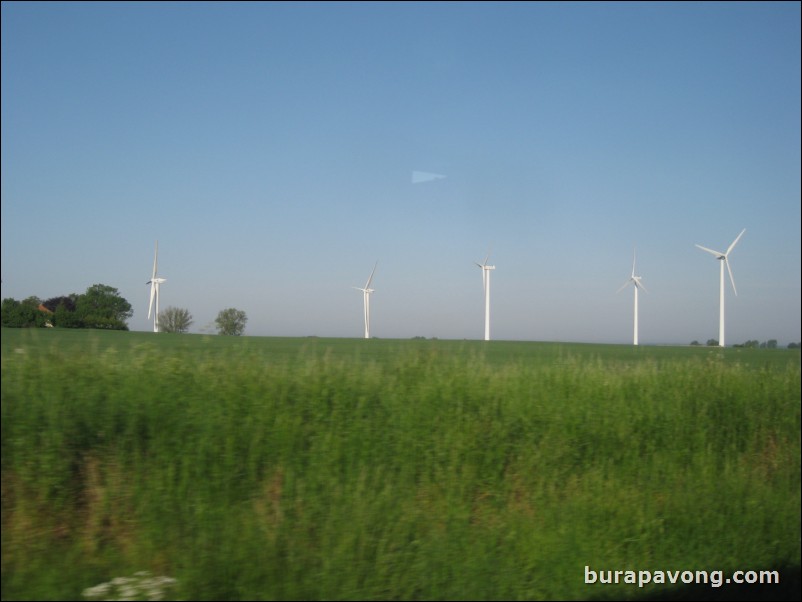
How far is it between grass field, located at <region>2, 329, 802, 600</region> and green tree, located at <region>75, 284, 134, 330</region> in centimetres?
40

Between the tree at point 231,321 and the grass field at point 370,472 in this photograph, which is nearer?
the grass field at point 370,472

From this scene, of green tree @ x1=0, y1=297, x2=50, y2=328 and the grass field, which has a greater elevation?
green tree @ x1=0, y1=297, x2=50, y2=328

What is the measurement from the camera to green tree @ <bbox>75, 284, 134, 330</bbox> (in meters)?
9.23

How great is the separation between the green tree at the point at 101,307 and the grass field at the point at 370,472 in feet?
1.32

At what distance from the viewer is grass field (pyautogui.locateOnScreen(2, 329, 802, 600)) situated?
21.1ft

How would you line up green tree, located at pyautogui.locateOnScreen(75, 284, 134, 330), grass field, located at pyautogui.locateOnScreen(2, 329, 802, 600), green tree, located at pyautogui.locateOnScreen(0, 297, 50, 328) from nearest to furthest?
grass field, located at pyautogui.locateOnScreen(2, 329, 802, 600) → green tree, located at pyautogui.locateOnScreen(0, 297, 50, 328) → green tree, located at pyautogui.locateOnScreen(75, 284, 134, 330)

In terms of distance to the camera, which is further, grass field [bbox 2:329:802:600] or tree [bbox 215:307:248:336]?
tree [bbox 215:307:248:336]

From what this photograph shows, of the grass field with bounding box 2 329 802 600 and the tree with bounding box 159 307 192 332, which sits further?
the tree with bounding box 159 307 192 332

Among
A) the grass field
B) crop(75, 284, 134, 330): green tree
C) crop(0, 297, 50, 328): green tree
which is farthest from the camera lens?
crop(75, 284, 134, 330): green tree

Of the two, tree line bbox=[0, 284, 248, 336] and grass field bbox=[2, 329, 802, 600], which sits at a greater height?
tree line bbox=[0, 284, 248, 336]

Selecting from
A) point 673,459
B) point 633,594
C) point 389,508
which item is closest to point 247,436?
point 389,508

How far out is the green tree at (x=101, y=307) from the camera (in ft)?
30.3

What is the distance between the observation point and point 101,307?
31.1ft

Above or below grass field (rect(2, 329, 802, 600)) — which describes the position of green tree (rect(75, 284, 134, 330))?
above
